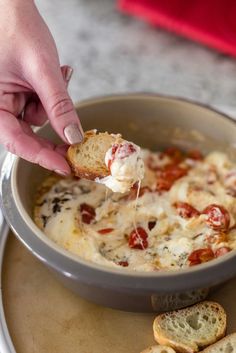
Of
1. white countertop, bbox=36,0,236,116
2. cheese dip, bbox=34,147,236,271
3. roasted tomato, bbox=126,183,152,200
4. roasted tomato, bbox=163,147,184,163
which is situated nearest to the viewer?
cheese dip, bbox=34,147,236,271

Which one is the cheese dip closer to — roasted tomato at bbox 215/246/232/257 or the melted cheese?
roasted tomato at bbox 215/246/232/257

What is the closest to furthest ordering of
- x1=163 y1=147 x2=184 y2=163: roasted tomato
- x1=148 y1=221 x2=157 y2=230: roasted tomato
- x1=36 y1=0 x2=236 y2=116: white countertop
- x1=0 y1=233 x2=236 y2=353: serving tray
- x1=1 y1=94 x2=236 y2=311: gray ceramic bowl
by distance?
x1=1 y1=94 x2=236 y2=311: gray ceramic bowl
x1=0 y1=233 x2=236 y2=353: serving tray
x1=148 y1=221 x2=157 y2=230: roasted tomato
x1=163 y1=147 x2=184 y2=163: roasted tomato
x1=36 y1=0 x2=236 y2=116: white countertop

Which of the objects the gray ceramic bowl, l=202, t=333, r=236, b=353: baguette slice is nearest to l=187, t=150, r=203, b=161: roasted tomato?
the gray ceramic bowl

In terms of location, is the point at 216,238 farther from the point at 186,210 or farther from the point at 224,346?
the point at 224,346

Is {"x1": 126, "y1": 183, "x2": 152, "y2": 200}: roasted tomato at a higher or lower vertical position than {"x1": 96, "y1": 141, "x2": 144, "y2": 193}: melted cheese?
lower

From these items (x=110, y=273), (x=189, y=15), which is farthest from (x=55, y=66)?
(x=189, y=15)

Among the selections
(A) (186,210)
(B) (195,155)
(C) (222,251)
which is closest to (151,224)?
(A) (186,210)
